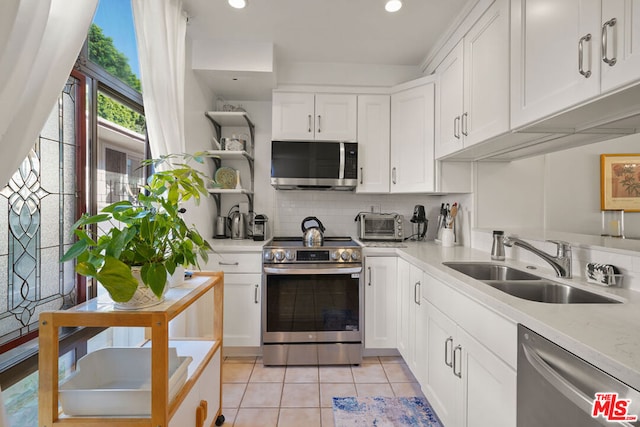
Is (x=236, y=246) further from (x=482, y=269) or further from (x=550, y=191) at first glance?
(x=550, y=191)

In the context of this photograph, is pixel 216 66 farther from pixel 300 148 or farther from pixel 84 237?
pixel 84 237

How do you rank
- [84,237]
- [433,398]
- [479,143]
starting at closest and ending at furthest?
[84,237] → [433,398] → [479,143]

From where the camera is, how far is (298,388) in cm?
203

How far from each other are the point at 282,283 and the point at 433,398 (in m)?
1.25

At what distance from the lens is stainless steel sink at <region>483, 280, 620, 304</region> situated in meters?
1.26

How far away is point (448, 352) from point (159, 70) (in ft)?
7.21

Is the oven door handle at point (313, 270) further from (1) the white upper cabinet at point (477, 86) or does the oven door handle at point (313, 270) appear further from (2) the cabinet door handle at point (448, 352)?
(1) the white upper cabinet at point (477, 86)

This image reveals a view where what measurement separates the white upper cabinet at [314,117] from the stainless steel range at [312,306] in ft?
3.36

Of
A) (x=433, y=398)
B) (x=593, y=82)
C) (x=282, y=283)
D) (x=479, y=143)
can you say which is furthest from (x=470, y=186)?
(x=282, y=283)

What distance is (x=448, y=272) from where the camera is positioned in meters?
1.52

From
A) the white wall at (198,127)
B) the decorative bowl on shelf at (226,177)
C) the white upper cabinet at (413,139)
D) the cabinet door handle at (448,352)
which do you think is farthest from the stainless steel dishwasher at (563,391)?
the decorative bowl on shelf at (226,177)

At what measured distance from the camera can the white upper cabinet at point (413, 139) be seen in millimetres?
2414

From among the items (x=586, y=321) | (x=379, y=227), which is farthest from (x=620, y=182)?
(x=379, y=227)

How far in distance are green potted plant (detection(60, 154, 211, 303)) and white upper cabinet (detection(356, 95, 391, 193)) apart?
177 centimetres
